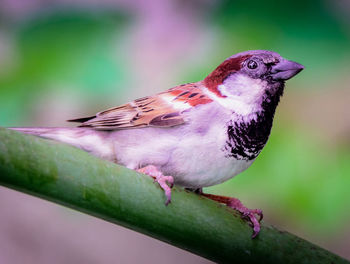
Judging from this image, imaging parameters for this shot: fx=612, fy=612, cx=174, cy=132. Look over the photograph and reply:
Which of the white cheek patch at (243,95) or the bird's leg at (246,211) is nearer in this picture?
the bird's leg at (246,211)

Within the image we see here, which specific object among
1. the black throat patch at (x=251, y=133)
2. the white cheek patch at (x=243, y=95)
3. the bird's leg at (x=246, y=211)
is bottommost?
the bird's leg at (x=246, y=211)

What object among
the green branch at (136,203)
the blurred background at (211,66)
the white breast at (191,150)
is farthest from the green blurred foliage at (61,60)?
the green branch at (136,203)

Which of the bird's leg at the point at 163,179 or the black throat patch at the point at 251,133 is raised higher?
the black throat patch at the point at 251,133

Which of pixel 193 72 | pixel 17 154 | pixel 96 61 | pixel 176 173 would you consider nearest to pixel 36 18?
pixel 96 61

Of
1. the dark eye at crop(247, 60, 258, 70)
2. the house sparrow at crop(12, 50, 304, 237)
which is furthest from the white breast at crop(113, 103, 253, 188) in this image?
the dark eye at crop(247, 60, 258, 70)

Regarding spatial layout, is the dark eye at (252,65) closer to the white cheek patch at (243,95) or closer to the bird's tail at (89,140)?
the white cheek patch at (243,95)

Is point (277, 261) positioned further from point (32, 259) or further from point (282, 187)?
point (32, 259)
